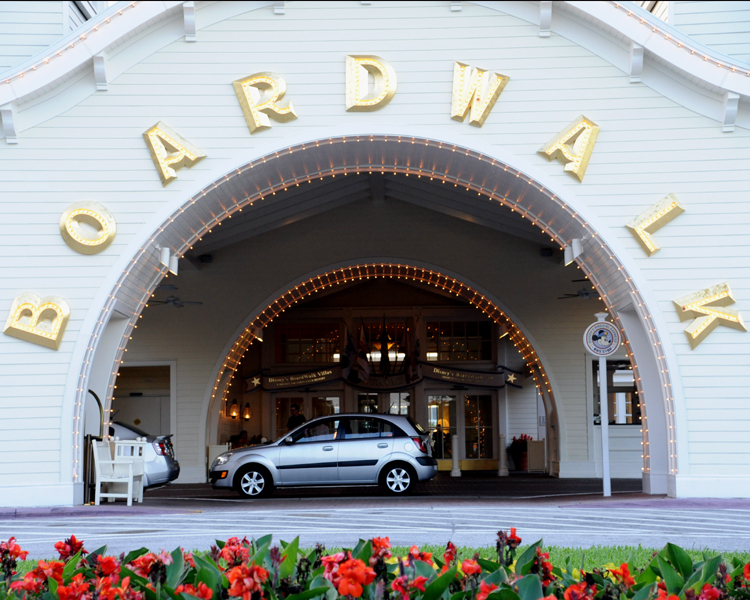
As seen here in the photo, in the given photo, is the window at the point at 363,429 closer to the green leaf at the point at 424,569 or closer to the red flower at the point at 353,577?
the green leaf at the point at 424,569

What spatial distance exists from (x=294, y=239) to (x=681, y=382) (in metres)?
10.2

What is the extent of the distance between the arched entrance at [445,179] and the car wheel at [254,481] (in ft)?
9.77

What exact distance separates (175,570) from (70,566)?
0.44m

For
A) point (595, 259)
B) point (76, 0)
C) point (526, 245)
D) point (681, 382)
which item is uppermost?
Result: point (76, 0)

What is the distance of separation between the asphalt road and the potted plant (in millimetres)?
10360

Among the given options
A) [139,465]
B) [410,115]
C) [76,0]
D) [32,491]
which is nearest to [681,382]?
[410,115]

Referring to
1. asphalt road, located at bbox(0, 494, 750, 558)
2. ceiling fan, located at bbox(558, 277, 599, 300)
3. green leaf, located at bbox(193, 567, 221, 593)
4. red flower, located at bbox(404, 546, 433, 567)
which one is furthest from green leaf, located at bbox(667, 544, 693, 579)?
ceiling fan, located at bbox(558, 277, 599, 300)

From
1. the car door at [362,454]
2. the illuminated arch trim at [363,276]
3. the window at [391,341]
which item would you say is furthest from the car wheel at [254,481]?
the window at [391,341]

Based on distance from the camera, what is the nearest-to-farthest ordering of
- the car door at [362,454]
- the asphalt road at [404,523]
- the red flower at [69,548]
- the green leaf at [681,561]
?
the green leaf at [681,561] < the red flower at [69,548] < the asphalt road at [404,523] < the car door at [362,454]

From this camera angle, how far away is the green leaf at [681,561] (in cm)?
323

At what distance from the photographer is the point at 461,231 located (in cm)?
1895

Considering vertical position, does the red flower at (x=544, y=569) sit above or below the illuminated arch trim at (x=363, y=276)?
below

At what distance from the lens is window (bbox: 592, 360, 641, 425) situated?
19.4m

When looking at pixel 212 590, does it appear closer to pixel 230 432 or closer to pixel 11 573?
pixel 11 573
